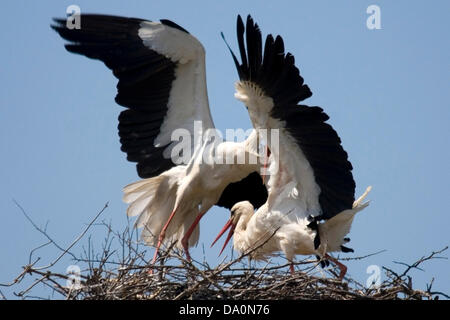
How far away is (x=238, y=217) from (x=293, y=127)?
1552 mm

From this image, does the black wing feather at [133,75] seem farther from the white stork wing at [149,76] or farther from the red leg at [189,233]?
the red leg at [189,233]

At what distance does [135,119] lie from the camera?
1049cm

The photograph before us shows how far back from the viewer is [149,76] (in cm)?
1043

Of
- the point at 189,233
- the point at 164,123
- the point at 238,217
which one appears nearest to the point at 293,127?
the point at 238,217

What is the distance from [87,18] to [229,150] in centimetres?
208

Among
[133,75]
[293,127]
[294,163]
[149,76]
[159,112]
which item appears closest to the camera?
[293,127]

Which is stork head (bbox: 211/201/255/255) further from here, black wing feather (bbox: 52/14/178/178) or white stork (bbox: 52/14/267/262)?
black wing feather (bbox: 52/14/178/178)

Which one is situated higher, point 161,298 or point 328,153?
point 328,153

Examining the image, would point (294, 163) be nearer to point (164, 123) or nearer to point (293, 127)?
point (293, 127)

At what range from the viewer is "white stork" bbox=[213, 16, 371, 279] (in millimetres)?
8656

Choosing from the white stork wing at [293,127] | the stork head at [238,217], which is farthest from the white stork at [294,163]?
the stork head at [238,217]
